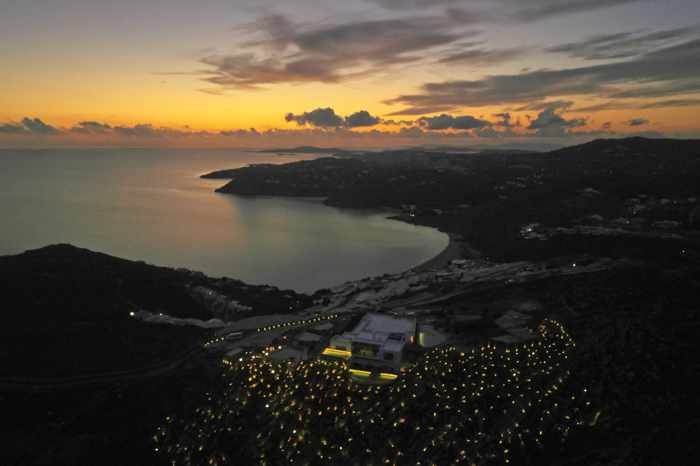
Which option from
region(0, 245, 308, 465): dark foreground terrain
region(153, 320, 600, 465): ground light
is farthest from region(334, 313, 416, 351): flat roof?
region(0, 245, 308, 465): dark foreground terrain

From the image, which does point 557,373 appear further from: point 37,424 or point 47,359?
point 47,359

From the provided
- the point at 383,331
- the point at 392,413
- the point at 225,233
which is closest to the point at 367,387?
the point at 392,413

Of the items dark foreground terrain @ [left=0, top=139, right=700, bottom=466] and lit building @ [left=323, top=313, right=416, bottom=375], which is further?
lit building @ [left=323, top=313, right=416, bottom=375]

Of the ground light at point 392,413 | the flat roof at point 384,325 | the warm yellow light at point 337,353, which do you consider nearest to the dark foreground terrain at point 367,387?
the ground light at point 392,413

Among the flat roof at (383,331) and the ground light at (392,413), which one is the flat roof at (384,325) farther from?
the ground light at (392,413)

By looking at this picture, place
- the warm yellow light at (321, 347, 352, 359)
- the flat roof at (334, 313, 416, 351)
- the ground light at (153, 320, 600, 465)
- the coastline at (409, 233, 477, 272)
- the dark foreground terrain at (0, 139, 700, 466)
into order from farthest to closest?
the coastline at (409, 233, 477, 272) < the flat roof at (334, 313, 416, 351) < the warm yellow light at (321, 347, 352, 359) < the dark foreground terrain at (0, 139, 700, 466) < the ground light at (153, 320, 600, 465)

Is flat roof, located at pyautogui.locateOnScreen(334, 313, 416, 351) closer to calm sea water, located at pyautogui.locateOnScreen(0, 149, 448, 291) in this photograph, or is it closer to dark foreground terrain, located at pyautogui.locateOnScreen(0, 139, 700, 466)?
dark foreground terrain, located at pyautogui.locateOnScreen(0, 139, 700, 466)
